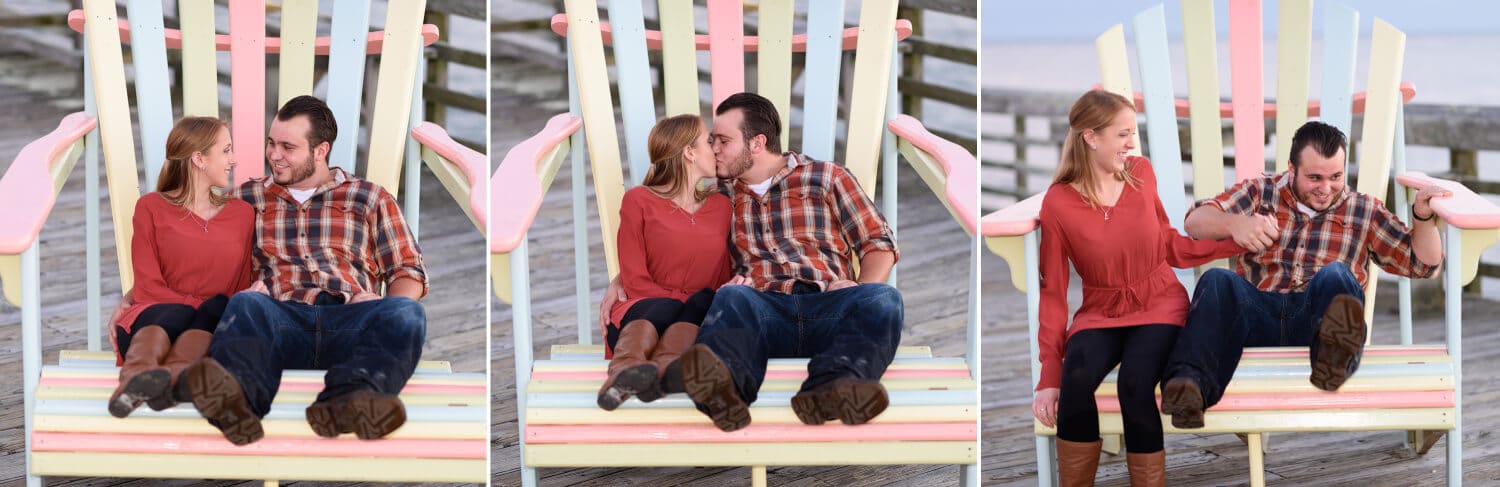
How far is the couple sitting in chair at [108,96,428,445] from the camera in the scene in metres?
2.07

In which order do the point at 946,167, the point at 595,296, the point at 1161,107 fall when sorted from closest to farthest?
1. the point at 946,167
2. the point at 1161,107
3. the point at 595,296

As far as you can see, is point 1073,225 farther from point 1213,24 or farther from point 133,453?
point 133,453

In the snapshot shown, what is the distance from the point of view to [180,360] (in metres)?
2.17

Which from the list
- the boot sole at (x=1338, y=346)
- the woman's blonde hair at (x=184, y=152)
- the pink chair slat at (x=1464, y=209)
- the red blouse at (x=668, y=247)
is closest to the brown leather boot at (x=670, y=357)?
the red blouse at (x=668, y=247)

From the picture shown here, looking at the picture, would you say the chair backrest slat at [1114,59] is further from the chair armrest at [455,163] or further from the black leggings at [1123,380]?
the chair armrest at [455,163]

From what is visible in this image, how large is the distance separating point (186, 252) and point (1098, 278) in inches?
61.8

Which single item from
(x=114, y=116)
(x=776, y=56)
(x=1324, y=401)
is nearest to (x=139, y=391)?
(x=114, y=116)

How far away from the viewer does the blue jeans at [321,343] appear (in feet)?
6.76

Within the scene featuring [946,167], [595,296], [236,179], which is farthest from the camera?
[595,296]

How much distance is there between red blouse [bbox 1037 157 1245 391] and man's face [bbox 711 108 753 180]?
538mm

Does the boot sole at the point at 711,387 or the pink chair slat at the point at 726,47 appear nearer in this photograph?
the boot sole at the point at 711,387

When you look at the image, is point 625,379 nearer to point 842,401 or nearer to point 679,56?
point 842,401

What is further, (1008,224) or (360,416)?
(1008,224)

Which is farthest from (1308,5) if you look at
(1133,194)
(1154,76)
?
(1133,194)
